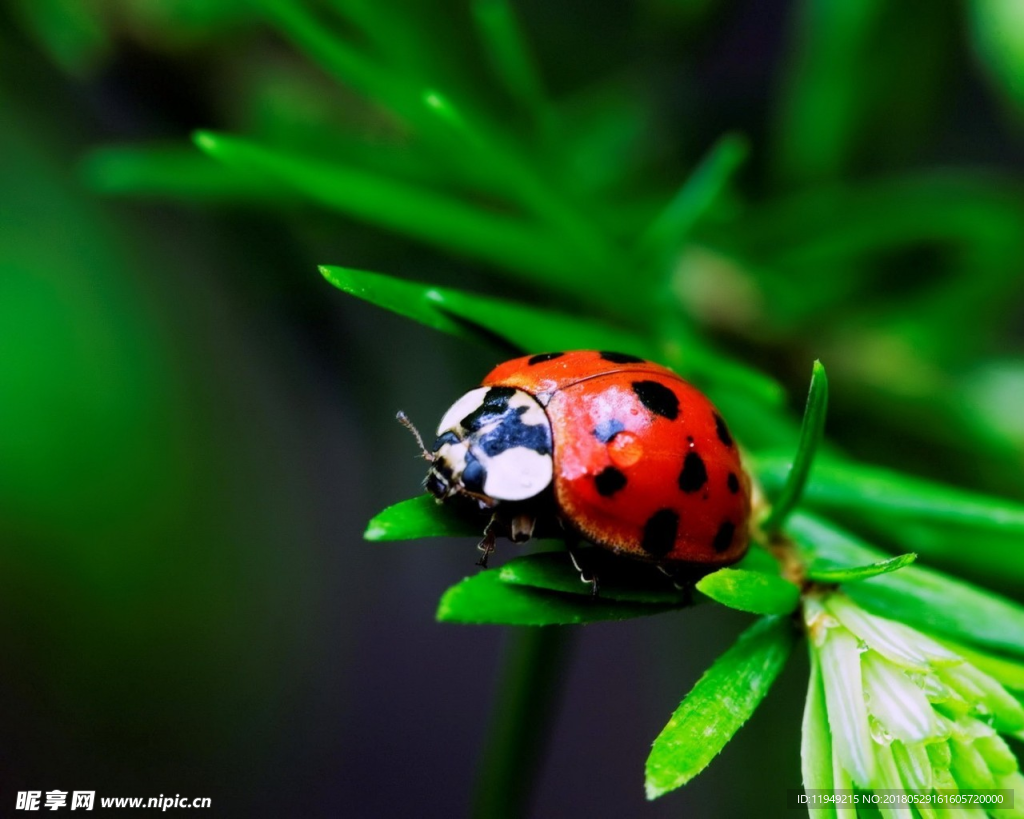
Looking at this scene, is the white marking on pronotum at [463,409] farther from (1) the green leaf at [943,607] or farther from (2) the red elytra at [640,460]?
(1) the green leaf at [943,607]

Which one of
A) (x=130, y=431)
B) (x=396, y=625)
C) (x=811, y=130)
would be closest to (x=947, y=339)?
(x=811, y=130)

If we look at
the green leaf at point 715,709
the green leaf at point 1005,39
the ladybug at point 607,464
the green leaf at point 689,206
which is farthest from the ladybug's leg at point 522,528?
the green leaf at point 1005,39

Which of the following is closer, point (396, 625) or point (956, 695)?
point (956, 695)

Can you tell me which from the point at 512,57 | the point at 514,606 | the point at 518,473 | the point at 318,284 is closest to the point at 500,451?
the point at 518,473

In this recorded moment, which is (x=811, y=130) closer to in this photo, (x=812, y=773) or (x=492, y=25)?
(x=492, y=25)

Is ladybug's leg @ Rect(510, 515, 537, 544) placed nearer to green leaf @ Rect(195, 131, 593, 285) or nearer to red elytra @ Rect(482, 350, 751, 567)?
red elytra @ Rect(482, 350, 751, 567)

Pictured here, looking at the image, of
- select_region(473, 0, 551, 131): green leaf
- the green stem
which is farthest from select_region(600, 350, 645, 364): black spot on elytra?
select_region(473, 0, 551, 131): green leaf

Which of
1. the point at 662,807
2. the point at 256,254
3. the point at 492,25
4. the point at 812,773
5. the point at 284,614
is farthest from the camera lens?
the point at 662,807
